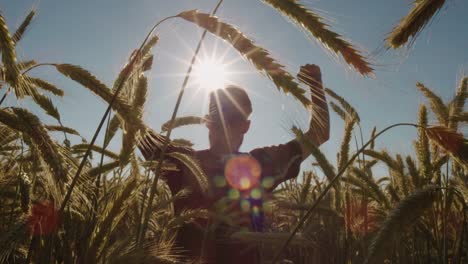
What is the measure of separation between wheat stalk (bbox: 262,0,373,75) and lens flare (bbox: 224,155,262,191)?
1382mm

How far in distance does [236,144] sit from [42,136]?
65.6 inches

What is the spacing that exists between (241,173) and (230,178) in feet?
0.31

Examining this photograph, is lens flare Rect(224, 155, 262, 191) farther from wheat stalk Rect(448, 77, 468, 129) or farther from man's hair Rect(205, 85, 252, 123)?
wheat stalk Rect(448, 77, 468, 129)

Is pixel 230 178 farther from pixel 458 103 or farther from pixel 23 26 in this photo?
pixel 458 103

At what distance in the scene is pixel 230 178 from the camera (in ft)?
8.50

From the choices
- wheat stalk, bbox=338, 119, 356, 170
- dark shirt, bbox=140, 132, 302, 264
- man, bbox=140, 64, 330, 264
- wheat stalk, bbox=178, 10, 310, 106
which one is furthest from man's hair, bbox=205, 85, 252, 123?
wheat stalk, bbox=178, 10, 310, 106

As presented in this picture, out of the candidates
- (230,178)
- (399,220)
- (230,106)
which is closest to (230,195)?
(230,178)

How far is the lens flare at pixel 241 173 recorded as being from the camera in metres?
2.55

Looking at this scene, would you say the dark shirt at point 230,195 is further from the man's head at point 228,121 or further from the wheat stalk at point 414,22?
the wheat stalk at point 414,22

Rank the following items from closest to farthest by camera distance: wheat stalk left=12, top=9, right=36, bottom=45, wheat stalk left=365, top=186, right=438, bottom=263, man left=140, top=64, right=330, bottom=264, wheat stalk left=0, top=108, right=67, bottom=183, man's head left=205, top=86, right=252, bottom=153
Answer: wheat stalk left=0, top=108, right=67, bottom=183, wheat stalk left=365, top=186, right=438, bottom=263, wheat stalk left=12, top=9, right=36, bottom=45, man left=140, top=64, right=330, bottom=264, man's head left=205, top=86, right=252, bottom=153

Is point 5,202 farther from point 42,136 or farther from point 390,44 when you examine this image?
point 390,44

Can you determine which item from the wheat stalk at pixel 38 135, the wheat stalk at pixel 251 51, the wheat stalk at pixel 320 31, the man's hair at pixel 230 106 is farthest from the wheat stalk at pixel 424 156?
the wheat stalk at pixel 38 135

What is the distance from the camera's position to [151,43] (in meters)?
2.25

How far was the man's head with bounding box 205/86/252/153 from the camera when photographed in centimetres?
271
